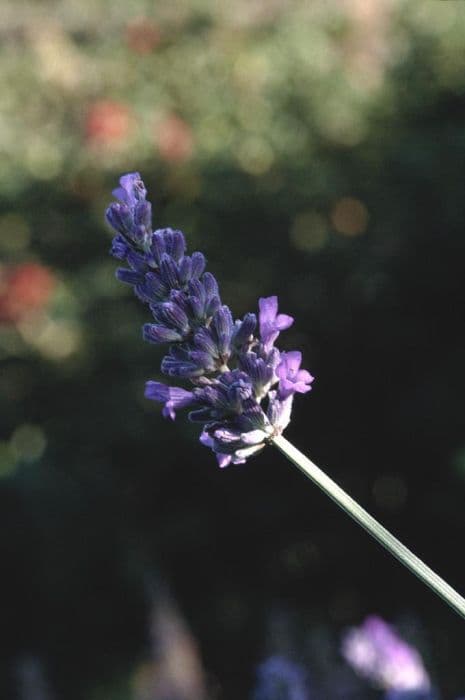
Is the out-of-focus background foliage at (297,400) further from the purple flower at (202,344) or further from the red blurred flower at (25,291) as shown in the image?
the purple flower at (202,344)

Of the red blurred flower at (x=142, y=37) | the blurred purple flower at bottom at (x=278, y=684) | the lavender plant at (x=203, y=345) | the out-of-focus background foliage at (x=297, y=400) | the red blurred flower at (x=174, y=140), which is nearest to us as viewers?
the lavender plant at (x=203, y=345)

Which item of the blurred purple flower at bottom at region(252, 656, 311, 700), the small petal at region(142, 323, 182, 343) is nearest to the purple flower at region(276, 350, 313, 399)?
the small petal at region(142, 323, 182, 343)

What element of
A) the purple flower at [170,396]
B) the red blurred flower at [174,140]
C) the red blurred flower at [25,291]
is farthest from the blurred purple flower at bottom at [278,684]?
the red blurred flower at [174,140]

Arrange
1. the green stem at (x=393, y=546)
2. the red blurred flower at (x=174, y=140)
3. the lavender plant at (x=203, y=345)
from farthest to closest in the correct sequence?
the red blurred flower at (x=174, y=140) < the lavender plant at (x=203, y=345) < the green stem at (x=393, y=546)

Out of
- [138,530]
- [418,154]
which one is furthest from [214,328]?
[138,530]

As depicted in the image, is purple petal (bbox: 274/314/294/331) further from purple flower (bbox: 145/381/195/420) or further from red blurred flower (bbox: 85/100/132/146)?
red blurred flower (bbox: 85/100/132/146)
